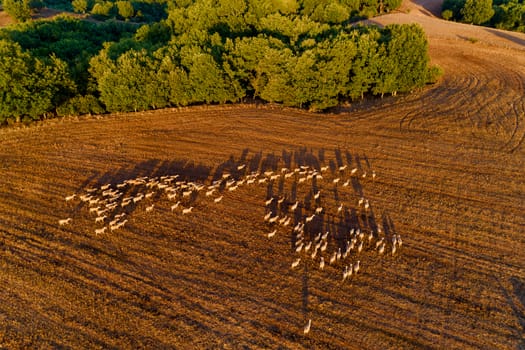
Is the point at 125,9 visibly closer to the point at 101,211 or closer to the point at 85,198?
the point at 85,198

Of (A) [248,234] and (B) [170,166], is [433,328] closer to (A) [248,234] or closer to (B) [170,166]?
(A) [248,234]

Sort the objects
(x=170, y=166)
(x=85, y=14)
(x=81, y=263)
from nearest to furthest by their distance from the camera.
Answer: (x=81, y=263) < (x=170, y=166) < (x=85, y=14)

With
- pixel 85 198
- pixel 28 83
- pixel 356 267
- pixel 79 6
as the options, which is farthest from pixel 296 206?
pixel 79 6

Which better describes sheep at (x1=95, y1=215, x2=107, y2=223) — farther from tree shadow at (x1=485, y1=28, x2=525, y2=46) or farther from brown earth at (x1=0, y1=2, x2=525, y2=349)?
tree shadow at (x1=485, y1=28, x2=525, y2=46)

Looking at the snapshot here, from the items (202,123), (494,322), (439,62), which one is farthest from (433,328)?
(439,62)

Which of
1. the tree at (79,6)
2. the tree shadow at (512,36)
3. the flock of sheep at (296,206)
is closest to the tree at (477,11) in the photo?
the tree shadow at (512,36)

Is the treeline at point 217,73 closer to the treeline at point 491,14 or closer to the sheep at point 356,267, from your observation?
the sheep at point 356,267

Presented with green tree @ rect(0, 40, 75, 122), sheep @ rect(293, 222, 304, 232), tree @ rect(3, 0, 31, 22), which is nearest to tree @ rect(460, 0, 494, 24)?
sheep @ rect(293, 222, 304, 232)
